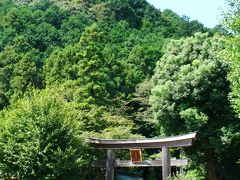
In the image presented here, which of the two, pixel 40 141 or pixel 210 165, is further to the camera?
pixel 210 165

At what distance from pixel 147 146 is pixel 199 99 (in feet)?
11.3

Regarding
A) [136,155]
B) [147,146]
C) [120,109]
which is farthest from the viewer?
[120,109]

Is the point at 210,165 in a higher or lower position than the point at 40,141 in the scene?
lower

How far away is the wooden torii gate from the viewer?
14.0 meters

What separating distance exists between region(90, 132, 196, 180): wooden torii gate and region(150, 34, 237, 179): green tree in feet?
7.80

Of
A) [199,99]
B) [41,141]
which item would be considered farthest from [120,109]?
[41,141]

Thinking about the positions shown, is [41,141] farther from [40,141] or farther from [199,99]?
[199,99]

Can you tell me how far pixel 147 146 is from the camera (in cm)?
1476

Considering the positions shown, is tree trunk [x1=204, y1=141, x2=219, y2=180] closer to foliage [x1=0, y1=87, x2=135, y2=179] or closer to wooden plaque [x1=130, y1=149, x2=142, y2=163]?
wooden plaque [x1=130, y1=149, x2=142, y2=163]

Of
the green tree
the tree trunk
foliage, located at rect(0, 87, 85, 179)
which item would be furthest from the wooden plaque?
the tree trunk

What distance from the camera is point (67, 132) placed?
46.5 feet

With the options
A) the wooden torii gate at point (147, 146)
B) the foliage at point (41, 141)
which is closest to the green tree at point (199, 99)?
the wooden torii gate at point (147, 146)

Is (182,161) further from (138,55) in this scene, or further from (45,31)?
(45,31)

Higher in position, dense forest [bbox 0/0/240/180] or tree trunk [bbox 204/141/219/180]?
dense forest [bbox 0/0/240/180]
